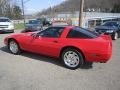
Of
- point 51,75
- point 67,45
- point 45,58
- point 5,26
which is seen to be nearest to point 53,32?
point 67,45

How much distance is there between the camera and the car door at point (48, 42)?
748 cm

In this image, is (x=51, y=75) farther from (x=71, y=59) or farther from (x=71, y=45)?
(x=71, y=45)

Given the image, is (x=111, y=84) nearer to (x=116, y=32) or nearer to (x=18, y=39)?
(x=18, y=39)

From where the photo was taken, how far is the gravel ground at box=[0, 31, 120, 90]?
551cm

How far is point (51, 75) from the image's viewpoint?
20.8 feet

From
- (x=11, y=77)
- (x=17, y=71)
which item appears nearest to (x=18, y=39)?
(x=17, y=71)

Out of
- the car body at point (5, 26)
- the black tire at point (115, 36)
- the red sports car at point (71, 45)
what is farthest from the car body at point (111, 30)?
the red sports car at point (71, 45)

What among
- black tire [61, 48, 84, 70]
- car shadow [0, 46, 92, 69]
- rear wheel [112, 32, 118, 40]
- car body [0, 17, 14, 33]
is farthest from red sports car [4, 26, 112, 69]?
car body [0, 17, 14, 33]

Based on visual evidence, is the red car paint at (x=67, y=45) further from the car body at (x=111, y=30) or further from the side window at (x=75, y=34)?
the car body at (x=111, y=30)

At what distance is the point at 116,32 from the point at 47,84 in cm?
1151

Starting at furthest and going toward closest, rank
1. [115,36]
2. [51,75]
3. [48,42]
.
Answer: [115,36] < [48,42] < [51,75]

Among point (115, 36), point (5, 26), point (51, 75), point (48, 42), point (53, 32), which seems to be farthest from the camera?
point (5, 26)

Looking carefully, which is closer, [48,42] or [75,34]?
[75,34]

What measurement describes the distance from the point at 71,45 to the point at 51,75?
1309 mm
